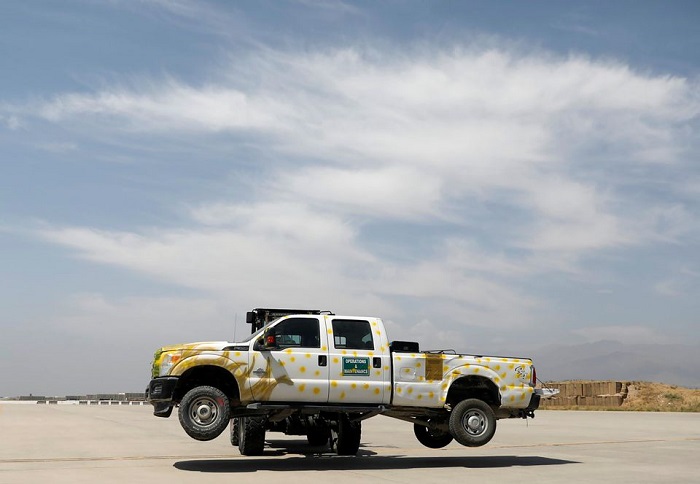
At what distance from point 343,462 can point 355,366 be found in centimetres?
198

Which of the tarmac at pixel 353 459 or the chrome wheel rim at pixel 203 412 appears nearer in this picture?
the tarmac at pixel 353 459

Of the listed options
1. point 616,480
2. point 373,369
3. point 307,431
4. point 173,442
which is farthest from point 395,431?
point 616,480

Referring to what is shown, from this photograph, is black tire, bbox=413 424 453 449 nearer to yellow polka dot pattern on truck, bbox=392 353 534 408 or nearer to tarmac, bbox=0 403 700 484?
tarmac, bbox=0 403 700 484

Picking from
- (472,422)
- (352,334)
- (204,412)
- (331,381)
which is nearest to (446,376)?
(472,422)

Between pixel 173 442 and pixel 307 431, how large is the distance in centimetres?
529

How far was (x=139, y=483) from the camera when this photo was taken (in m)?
12.0

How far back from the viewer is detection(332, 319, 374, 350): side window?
1503cm

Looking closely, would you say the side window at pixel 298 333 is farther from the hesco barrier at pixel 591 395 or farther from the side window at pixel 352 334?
the hesco barrier at pixel 591 395

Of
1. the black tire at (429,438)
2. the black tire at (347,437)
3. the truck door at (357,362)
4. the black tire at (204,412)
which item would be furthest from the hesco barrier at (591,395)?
the black tire at (204,412)

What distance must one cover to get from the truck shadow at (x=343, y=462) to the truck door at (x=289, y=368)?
1180mm

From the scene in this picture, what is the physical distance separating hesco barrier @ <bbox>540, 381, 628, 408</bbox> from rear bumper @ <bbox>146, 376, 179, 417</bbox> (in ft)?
144

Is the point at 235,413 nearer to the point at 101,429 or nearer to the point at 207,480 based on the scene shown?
the point at 207,480

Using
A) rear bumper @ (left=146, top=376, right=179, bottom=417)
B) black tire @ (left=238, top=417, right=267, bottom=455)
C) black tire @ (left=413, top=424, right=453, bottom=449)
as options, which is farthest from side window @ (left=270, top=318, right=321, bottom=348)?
black tire @ (left=413, top=424, right=453, bottom=449)

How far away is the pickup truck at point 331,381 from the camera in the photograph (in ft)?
47.1
